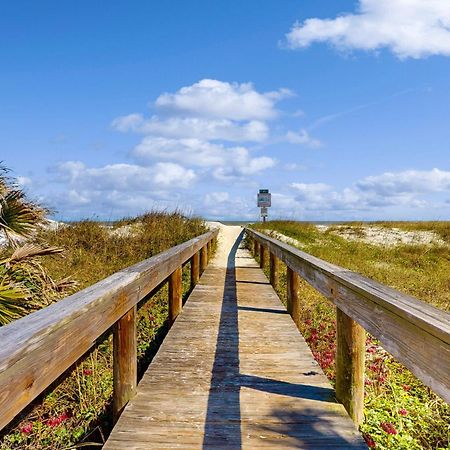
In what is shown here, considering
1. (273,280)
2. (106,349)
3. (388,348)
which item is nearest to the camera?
(388,348)

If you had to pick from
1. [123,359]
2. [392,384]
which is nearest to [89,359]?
[123,359]

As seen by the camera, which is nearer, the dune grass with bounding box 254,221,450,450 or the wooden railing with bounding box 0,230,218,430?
the wooden railing with bounding box 0,230,218,430

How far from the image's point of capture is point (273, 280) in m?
8.70

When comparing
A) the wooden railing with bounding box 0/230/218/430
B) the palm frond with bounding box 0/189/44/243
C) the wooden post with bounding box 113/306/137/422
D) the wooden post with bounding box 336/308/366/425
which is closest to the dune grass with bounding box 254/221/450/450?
the wooden post with bounding box 336/308/366/425

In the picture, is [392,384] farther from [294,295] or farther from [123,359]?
[123,359]

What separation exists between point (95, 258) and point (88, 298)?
10215 mm

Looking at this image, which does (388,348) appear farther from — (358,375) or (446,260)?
(446,260)

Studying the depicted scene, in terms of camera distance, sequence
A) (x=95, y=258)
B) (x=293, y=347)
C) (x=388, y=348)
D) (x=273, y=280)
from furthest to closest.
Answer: (x=95, y=258), (x=273, y=280), (x=293, y=347), (x=388, y=348)

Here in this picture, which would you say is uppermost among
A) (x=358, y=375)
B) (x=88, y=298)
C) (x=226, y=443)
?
(x=88, y=298)

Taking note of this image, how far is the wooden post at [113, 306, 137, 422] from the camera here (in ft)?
9.95

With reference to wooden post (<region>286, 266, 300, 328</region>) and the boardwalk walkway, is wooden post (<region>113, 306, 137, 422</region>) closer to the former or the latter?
the boardwalk walkway

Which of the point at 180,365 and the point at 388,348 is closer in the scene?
the point at 388,348

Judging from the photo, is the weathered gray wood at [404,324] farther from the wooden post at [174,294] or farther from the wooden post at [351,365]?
the wooden post at [174,294]

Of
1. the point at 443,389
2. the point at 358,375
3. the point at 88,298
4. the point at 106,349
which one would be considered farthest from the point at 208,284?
the point at 443,389
